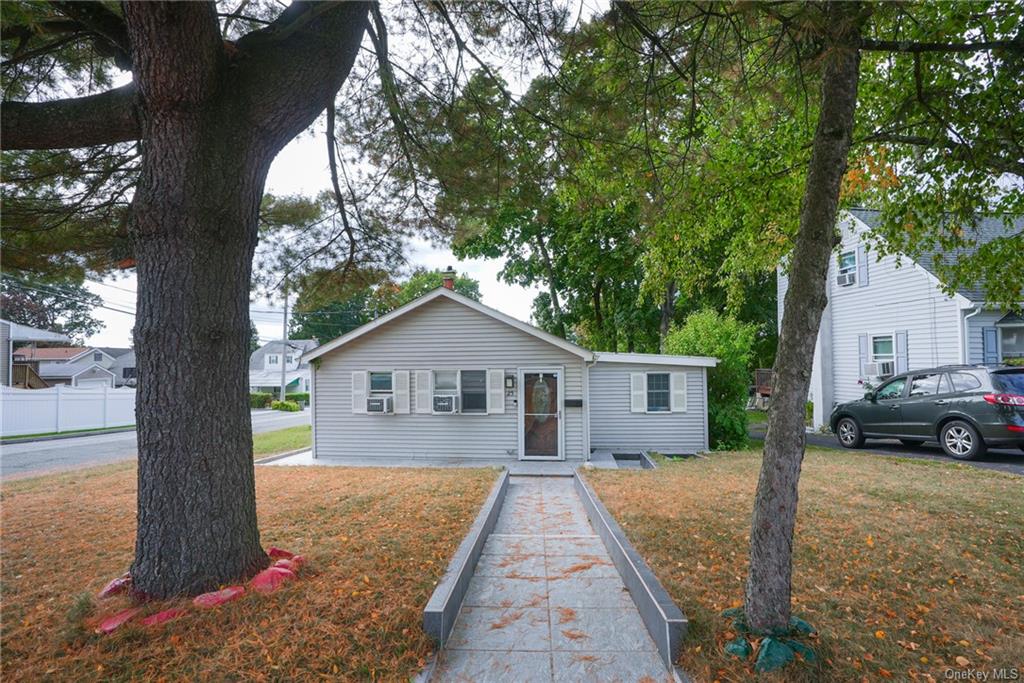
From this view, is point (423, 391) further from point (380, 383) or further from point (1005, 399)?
point (1005, 399)

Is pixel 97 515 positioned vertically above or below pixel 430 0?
below

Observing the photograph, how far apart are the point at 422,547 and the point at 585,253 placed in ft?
54.1

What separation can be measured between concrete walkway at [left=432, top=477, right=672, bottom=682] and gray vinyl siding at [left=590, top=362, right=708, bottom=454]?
7.02 metres

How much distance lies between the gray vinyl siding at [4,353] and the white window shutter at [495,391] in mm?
22535

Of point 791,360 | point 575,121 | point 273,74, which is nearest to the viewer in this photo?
point 791,360

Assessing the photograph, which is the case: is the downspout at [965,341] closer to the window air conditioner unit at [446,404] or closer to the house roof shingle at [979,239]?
the house roof shingle at [979,239]

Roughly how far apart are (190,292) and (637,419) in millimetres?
10521

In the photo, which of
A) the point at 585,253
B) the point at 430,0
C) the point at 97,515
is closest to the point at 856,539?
the point at 430,0

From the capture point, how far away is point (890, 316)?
13.7 meters

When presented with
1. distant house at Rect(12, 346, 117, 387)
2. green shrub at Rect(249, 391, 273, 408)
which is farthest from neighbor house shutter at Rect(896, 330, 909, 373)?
distant house at Rect(12, 346, 117, 387)

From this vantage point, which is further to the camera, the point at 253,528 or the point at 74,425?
the point at 74,425

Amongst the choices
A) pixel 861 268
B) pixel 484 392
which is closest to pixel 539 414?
pixel 484 392

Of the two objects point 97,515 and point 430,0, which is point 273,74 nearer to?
point 430,0

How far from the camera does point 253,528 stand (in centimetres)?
366
